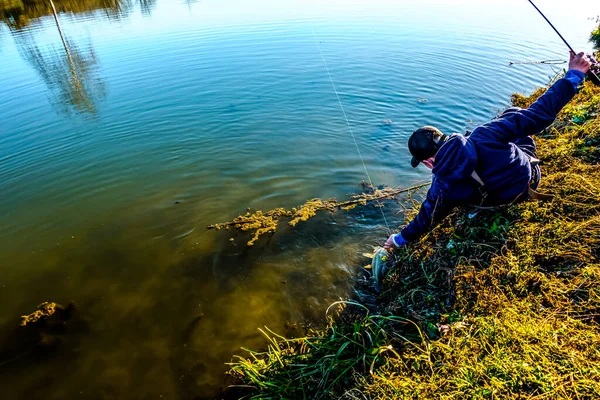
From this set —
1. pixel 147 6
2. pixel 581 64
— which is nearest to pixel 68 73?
pixel 581 64

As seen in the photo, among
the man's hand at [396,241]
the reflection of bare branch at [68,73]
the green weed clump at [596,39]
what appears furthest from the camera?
the green weed clump at [596,39]

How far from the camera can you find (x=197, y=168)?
7.86m

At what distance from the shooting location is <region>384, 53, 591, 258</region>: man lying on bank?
2936 mm

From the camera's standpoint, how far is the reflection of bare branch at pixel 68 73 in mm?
11415

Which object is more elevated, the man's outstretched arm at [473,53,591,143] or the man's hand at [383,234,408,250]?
the man's outstretched arm at [473,53,591,143]

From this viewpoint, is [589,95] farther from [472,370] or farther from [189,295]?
[189,295]

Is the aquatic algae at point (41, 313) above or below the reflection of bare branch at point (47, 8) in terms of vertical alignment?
below

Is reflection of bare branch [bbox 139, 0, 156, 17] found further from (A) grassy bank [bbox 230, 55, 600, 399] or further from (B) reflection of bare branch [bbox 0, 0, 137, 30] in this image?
(A) grassy bank [bbox 230, 55, 600, 399]

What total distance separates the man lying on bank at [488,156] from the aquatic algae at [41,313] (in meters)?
5.17

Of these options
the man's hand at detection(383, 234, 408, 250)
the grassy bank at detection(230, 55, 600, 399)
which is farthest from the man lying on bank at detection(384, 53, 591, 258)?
the grassy bank at detection(230, 55, 600, 399)

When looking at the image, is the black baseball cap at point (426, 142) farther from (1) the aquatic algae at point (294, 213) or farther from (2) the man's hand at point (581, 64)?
(1) the aquatic algae at point (294, 213)

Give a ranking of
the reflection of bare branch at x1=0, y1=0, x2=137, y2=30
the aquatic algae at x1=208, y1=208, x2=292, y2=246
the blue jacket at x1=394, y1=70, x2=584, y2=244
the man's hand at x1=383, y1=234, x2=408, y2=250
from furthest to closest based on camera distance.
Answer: the reflection of bare branch at x1=0, y1=0, x2=137, y2=30 → the aquatic algae at x1=208, y1=208, x2=292, y2=246 → the man's hand at x1=383, y1=234, x2=408, y2=250 → the blue jacket at x1=394, y1=70, x2=584, y2=244

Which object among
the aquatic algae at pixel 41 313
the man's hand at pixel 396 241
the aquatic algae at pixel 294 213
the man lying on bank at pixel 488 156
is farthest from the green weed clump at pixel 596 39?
the aquatic algae at pixel 41 313

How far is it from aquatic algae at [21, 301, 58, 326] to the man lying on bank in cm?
517
